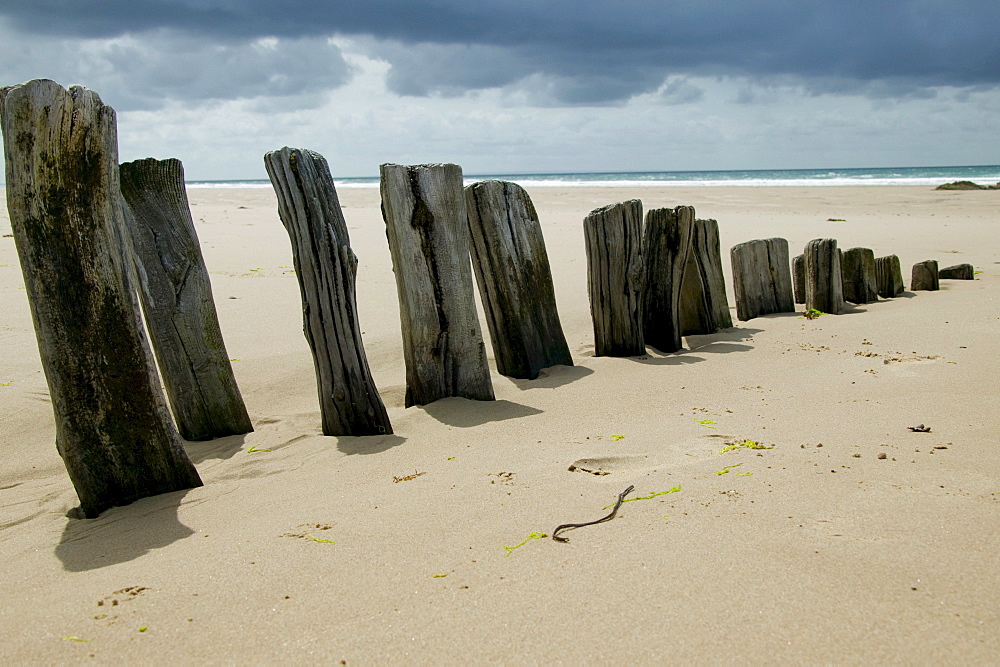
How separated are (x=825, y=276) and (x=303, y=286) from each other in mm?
4706

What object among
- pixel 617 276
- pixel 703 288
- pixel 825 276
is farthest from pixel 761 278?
pixel 617 276

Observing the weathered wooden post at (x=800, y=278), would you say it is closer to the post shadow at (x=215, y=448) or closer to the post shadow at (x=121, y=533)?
the post shadow at (x=215, y=448)

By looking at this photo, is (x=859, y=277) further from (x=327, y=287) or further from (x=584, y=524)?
(x=584, y=524)

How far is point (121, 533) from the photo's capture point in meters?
3.01

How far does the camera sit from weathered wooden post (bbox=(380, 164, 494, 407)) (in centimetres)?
448

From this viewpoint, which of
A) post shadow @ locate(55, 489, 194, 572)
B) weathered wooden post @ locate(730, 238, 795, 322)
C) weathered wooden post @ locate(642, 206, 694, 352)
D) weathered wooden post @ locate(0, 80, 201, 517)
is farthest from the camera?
weathered wooden post @ locate(730, 238, 795, 322)

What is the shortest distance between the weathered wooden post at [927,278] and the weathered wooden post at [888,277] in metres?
0.38

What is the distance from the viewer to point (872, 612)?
1985 millimetres

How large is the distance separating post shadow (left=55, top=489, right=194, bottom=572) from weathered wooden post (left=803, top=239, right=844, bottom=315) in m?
5.46

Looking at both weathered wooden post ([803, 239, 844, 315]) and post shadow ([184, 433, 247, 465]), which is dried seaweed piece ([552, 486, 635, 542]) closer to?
post shadow ([184, 433, 247, 465])

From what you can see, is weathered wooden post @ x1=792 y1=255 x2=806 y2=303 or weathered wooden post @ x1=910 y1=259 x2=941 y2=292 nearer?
weathered wooden post @ x1=792 y1=255 x2=806 y2=303

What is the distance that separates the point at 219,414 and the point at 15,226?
61.1 inches

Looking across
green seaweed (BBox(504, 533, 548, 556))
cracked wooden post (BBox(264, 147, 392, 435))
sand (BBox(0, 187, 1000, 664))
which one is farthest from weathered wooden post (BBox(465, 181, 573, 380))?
green seaweed (BBox(504, 533, 548, 556))

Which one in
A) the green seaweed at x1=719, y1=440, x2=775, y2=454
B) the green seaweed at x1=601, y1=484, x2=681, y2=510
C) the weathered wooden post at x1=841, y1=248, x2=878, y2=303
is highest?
the weathered wooden post at x1=841, y1=248, x2=878, y2=303
